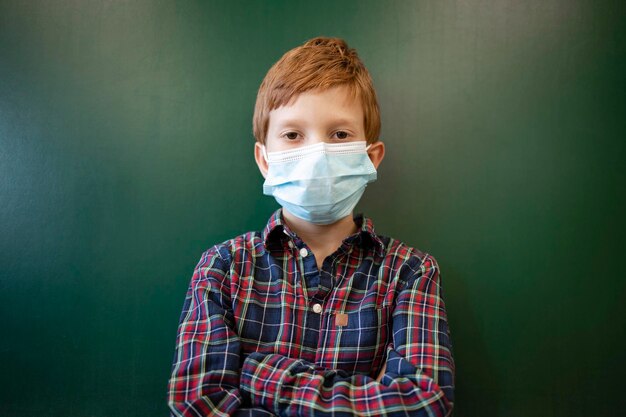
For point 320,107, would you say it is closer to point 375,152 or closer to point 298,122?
point 298,122

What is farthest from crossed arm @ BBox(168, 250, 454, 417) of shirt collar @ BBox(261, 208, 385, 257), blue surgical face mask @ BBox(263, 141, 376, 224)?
blue surgical face mask @ BBox(263, 141, 376, 224)

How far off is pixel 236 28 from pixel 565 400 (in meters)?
1.75

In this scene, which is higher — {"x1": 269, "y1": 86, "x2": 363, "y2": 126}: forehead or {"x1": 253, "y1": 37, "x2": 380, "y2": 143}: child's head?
{"x1": 253, "y1": 37, "x2": 380, "y2": 143}: child's head

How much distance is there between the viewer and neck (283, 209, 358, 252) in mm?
1351

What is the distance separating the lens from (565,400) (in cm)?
150

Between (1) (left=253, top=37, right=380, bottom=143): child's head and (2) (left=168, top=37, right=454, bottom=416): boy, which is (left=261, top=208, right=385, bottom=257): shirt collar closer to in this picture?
(2) (left=168, top=37, right=454, bottom=416): boy

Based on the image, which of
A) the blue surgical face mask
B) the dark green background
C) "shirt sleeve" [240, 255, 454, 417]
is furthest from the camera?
the dark green background

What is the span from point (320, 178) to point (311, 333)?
43 cm

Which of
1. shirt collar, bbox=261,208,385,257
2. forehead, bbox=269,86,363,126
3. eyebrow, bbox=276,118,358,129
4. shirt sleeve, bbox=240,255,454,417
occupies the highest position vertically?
forehead, bbox=269,86,363,126

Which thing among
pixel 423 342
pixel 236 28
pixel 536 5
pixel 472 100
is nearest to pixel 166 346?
pixel 423 342

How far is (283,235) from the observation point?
1327 mm

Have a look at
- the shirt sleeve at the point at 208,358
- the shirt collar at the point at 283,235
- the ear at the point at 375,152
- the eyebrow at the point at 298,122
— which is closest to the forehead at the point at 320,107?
the eyebrow at the point at 298,122

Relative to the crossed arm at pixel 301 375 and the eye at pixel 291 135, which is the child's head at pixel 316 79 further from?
the crossed arm at pixel 301 375

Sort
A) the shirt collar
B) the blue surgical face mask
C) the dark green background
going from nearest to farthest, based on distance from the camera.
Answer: the blue surgical face mask → the shirt collar → the dark green background
